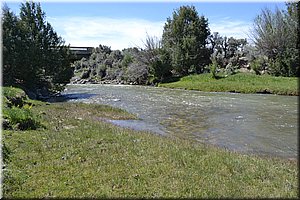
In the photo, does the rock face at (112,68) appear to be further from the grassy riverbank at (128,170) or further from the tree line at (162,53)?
the grassy riverbank at (128,170)

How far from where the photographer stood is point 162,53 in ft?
164

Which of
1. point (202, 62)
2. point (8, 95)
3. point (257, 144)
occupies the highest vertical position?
point (202, 62)

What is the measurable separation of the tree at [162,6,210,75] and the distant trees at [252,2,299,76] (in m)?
9.20

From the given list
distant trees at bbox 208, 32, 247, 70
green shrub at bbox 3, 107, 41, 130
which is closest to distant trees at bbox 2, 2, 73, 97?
green shrub at bbox 3, 107, 41, 130

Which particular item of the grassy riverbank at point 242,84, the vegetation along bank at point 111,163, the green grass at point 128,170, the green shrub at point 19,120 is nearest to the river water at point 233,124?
the vegetation along bank at point 111,163

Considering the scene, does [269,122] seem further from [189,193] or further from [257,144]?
[189,193]

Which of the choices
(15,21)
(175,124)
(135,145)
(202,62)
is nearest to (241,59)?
(202,62)

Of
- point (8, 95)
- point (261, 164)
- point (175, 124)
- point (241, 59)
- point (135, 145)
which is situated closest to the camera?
point (261, 164)

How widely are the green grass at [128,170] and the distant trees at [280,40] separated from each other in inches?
1283

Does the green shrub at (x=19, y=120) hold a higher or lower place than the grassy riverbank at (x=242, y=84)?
lower

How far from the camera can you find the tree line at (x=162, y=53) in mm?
30900

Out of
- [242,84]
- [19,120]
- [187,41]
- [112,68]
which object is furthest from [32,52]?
→ [112,68]

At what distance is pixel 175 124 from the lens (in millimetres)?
16766

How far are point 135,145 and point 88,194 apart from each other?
420 centimetres
